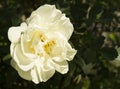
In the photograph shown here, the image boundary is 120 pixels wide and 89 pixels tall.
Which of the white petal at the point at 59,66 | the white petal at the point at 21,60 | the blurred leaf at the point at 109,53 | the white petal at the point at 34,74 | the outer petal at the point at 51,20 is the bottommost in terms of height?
the blurred leaf at the point at 109,53

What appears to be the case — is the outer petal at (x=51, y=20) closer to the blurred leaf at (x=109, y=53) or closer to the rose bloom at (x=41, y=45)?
the rose bloom at (x=41, y=45)

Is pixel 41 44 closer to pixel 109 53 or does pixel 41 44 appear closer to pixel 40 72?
pixel 40 72

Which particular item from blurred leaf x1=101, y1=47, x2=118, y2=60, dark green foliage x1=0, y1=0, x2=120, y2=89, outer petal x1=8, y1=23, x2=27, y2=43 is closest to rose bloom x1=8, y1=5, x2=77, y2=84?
outer petal x1=8, y1=23, x2=27, y2=43

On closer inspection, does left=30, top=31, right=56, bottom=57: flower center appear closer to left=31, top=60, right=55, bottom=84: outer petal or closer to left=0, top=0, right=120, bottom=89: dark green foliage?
left=31, top=60, right=55, bottom=84: outer petal

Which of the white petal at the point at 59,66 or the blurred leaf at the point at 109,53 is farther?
the blurred leaf at the point at 109,53

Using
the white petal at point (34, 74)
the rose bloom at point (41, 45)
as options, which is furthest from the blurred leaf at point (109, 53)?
the white petal at point (34, 74)

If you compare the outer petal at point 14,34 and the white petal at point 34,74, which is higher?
the outer petal at point 14,34

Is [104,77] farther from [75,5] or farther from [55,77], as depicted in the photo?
[75,5]

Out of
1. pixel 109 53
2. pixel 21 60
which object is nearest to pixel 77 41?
pixel 109 53
